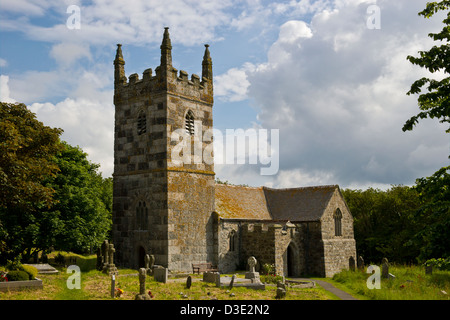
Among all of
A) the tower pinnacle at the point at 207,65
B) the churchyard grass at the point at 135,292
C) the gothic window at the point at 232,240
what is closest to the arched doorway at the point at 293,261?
the gothic window at the point at 232,240

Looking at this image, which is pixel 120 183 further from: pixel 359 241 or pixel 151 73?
pixel 359 241

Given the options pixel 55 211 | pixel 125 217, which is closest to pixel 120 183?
pixel 125 217

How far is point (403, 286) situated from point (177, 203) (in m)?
14.7

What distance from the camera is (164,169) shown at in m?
29.7

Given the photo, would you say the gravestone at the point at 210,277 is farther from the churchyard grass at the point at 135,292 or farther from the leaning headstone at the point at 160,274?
the leaning headstone at the point at 160,274

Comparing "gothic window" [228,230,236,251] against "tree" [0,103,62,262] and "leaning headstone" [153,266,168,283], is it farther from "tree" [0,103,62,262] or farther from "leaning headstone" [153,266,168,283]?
"tree" [0,103,62,262]

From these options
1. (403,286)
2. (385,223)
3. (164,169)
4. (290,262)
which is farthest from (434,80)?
(385,223)

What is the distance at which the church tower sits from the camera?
29734 millimetres

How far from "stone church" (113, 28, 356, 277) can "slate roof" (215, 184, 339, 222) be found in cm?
32

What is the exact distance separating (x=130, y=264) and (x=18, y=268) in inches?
393

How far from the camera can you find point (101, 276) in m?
26.0

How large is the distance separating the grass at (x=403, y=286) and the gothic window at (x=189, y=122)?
14456mm

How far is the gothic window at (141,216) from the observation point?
30.5 metres

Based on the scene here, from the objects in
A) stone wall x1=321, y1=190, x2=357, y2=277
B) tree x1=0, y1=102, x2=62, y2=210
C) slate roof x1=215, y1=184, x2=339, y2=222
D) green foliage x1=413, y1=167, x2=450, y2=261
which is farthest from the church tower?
green foliage x1=413, y1=167, x2=450, y2=261
